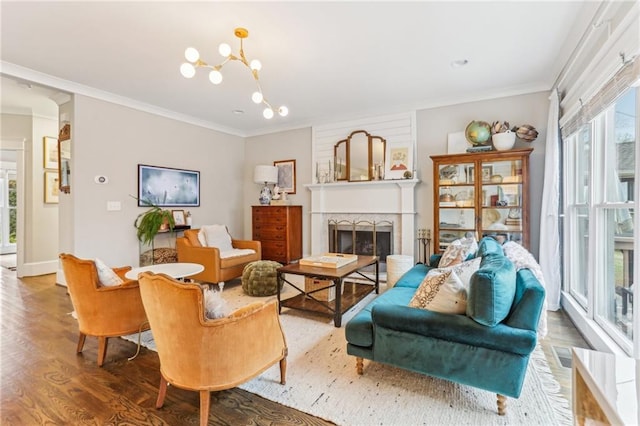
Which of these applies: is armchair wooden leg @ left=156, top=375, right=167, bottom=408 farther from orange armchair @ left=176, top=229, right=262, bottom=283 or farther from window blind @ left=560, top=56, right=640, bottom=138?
window blind @ left=560, top=56, right=640, bottom=138

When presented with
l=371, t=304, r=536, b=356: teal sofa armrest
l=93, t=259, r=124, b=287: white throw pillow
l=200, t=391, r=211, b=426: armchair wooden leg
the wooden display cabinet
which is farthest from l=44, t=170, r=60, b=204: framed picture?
the wooden display cabinet

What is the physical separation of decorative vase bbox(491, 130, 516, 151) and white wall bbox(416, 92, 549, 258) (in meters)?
0.26

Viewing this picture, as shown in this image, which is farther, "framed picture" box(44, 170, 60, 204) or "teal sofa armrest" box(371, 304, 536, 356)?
"framed picture" box(44, 170, 60, 204)

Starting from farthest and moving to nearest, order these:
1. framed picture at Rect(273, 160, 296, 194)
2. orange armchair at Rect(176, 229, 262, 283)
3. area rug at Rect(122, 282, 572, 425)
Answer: framed picture at Rect(273, 160, 296, 194) → orange armchair at Rect(176, 229, 262, 283) → area rug at Rect(122, 282, 572, 425)

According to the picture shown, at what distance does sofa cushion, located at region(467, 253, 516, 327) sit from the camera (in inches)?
61.5

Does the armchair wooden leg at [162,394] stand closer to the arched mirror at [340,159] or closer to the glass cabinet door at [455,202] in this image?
the glass cabinet door at [455,202]

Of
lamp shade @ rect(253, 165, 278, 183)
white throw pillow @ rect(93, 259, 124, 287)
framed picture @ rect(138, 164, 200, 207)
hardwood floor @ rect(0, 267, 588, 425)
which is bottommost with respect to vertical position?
hardwood floor @ rect(0, 267, 588, 425)

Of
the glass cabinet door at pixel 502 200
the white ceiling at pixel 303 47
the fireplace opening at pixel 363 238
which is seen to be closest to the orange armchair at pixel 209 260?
the fireplace opening at pixel 363 238

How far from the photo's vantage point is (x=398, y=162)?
4711 millimetres

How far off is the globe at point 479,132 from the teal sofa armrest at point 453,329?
3.02 m

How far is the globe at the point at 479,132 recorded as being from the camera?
12.9 ft

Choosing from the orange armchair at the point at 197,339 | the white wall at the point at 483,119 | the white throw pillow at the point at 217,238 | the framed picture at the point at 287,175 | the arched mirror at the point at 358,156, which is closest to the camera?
the orange armchair at the point at 197,339

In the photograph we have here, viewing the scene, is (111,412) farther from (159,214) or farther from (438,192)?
(438,192)

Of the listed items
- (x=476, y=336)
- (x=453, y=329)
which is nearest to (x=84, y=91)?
(x=453, y=329)
